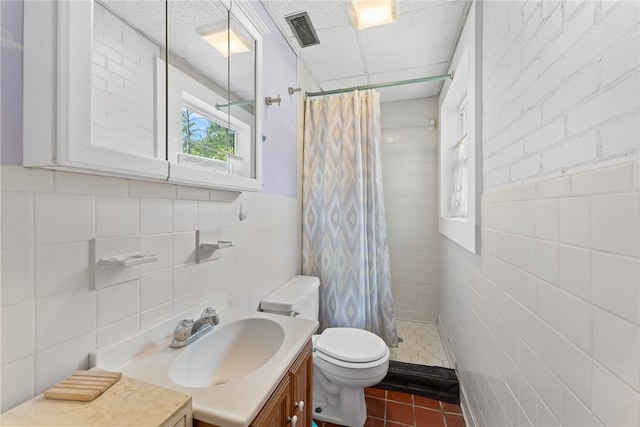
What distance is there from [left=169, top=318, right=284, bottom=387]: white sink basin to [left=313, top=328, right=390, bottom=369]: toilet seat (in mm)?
574

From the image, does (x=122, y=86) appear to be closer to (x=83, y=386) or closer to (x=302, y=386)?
(x=83, y=386)

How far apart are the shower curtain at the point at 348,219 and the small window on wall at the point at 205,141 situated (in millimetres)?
1014

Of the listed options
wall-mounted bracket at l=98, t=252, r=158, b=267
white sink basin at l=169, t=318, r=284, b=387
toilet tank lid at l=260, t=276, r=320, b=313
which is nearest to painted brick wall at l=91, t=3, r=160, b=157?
wall-mounted bracket at l=98, t=252, r=158, b=267

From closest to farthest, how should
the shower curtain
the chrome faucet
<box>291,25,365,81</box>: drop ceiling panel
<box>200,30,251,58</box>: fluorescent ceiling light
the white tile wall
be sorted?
the white tile wall, the chrome faucet, <box>200,30,251,58</box>: fluorescent ceiling light, <box>291,25,365,81</box>: drop ceiling panel, the shower curtain

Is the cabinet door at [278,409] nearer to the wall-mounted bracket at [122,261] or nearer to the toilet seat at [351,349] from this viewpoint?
the wall-mounted bracket at [122,261]

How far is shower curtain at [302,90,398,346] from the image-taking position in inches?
78.4

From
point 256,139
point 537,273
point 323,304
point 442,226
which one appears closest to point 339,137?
point 256,139

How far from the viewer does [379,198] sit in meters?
2.05

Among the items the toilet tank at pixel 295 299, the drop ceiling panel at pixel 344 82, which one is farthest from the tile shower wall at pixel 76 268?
the drop ceiling panel at pixel 344 82

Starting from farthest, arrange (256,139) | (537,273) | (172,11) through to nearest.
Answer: (256,139) < (172,11) < (537,273)

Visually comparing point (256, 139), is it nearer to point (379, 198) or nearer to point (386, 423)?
point (379, 198)

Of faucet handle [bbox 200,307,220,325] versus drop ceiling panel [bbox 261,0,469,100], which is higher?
drop ceiling panel [bbox 261,0,469,100]

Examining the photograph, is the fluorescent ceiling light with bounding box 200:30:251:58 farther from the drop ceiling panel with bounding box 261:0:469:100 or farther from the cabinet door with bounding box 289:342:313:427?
the cabinet door with bounding box 289:342:313:427

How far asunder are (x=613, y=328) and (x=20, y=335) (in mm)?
1201
